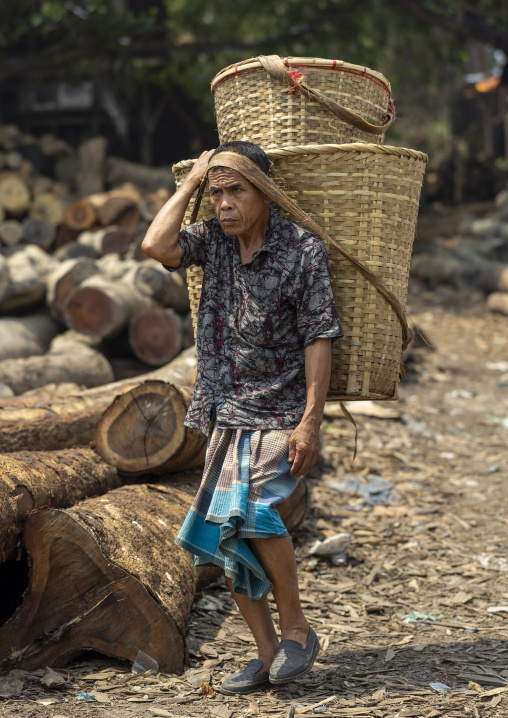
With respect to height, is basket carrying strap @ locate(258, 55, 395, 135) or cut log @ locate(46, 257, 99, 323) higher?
basket carrying strap @ locate(258, 55, 395, 135)

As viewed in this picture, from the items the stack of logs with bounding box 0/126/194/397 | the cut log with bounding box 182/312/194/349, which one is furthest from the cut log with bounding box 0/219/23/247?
the cut log with bounding box 182/312/194/349

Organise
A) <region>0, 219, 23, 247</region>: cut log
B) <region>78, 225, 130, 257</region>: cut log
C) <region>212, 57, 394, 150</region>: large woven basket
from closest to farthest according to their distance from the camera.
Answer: <region>212, 57, 394, 150</region>: large woven basket, <region>78, 225, 130, 257</region>: cut log, <region>0, 219, 23, 247</region>: cut log

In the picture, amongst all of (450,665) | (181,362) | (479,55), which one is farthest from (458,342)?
(479,55)

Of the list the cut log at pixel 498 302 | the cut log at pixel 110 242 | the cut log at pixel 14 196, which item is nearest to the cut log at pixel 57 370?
the cut log at pixel 110 242

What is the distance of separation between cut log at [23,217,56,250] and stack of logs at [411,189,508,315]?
638 centimetres

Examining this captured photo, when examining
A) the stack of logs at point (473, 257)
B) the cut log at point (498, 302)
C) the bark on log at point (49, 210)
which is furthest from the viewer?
the stack of logs at point (473, 257)

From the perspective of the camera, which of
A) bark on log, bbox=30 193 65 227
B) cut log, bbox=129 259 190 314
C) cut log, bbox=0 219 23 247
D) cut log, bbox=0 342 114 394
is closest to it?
cut log, bbox=0 342 114 394

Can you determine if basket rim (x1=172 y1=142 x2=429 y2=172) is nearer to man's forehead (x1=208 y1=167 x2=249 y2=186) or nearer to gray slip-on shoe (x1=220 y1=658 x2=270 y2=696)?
man's forehead (x1=208 y1=167 x2=249 y2=186)

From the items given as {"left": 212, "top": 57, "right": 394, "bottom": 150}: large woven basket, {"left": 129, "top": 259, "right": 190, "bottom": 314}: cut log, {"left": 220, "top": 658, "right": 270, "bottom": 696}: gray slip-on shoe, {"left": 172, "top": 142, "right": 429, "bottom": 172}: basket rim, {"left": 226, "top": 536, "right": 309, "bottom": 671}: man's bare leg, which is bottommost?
{"left": 220, "top": 658, "right": 270, "bottom": 696}: gray slip-on shoe

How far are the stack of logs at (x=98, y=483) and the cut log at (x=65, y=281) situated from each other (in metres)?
0.05

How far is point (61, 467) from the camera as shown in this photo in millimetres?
3424

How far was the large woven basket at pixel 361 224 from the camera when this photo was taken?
2.72 metres

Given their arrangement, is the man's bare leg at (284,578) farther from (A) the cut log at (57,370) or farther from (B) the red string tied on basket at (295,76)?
(A) the cut log at (57,370)

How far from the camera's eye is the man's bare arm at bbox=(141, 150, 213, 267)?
274 centimetres
